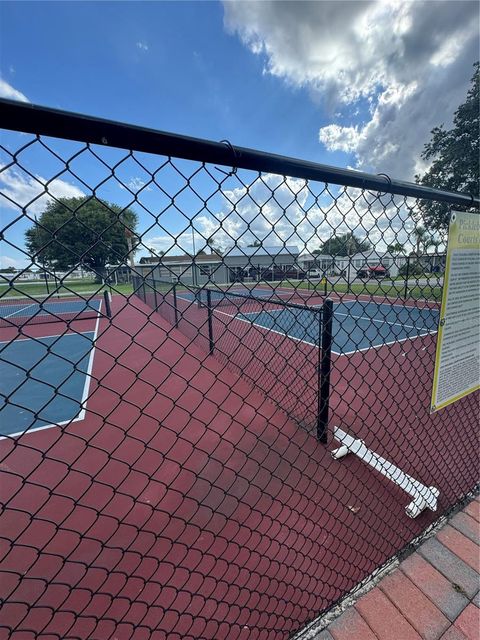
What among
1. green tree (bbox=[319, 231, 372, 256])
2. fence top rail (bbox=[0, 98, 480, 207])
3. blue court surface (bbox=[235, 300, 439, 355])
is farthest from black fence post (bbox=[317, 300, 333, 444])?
fence top rail (bbox=[0, 98, 480, 207])

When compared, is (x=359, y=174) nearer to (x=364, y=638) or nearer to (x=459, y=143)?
(x=364, y=638)

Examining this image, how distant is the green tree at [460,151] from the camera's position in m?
12.1

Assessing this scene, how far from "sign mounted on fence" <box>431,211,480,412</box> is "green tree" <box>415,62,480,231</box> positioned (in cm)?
1403

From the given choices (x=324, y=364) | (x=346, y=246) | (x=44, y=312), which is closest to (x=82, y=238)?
(x=44, y=312)

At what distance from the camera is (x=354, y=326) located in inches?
214

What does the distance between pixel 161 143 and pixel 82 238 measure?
537mm

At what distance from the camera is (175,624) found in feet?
4.91

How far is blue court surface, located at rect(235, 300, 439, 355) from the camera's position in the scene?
207 cm

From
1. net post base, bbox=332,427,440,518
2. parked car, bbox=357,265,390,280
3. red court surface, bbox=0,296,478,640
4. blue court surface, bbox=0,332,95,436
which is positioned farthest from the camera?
blue court surface, bbox=0,332,95,436

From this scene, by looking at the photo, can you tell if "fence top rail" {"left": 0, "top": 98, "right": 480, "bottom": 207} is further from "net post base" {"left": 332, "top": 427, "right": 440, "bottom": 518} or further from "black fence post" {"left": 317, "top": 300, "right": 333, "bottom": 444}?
"net post base" {"left": 332, "top": 427, "right": 440, "bottom": 518}

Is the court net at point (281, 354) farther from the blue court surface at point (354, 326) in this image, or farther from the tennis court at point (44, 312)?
the tennis court at point (44, 312)

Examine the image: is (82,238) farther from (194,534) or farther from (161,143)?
(194,534)

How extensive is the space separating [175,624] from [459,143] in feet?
59.5

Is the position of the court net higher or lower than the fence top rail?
lower
